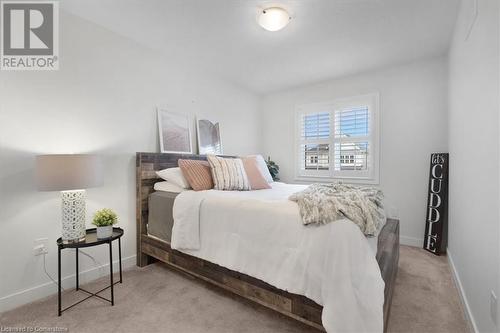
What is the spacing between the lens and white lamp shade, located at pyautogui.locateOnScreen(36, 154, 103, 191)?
5.35ft

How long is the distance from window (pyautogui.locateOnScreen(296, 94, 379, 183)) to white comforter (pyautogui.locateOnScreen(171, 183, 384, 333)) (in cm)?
242

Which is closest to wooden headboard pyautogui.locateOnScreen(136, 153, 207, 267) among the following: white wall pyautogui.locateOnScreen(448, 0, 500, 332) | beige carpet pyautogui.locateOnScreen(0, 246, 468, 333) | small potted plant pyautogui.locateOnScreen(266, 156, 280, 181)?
beige carpet pyautogui.locateOnScreen(0, 246, 468, 333)

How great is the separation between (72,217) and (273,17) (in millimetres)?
2272

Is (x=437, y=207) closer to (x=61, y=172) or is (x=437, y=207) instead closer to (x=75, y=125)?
(x=61, y=172)

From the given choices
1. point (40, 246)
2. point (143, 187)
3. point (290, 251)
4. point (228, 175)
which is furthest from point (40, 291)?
point (290, 251)

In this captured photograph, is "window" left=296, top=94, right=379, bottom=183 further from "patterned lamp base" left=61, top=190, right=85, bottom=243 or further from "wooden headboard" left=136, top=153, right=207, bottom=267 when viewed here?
"patterned lamp base" left=61, top=190, right=85, bottom=243

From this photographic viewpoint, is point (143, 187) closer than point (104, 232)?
No

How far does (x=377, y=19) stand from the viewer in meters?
2.19

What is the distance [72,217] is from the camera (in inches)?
69.5

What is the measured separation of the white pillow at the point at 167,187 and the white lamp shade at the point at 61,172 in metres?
0.79

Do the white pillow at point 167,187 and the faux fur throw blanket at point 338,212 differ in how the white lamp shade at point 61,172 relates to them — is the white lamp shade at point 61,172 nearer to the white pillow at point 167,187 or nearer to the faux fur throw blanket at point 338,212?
the white pillow at point 167,187

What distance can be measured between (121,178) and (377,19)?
Answer: 9.57ft

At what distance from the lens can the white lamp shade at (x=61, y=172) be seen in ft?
5.35

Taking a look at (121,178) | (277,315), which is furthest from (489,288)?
(121,178)
